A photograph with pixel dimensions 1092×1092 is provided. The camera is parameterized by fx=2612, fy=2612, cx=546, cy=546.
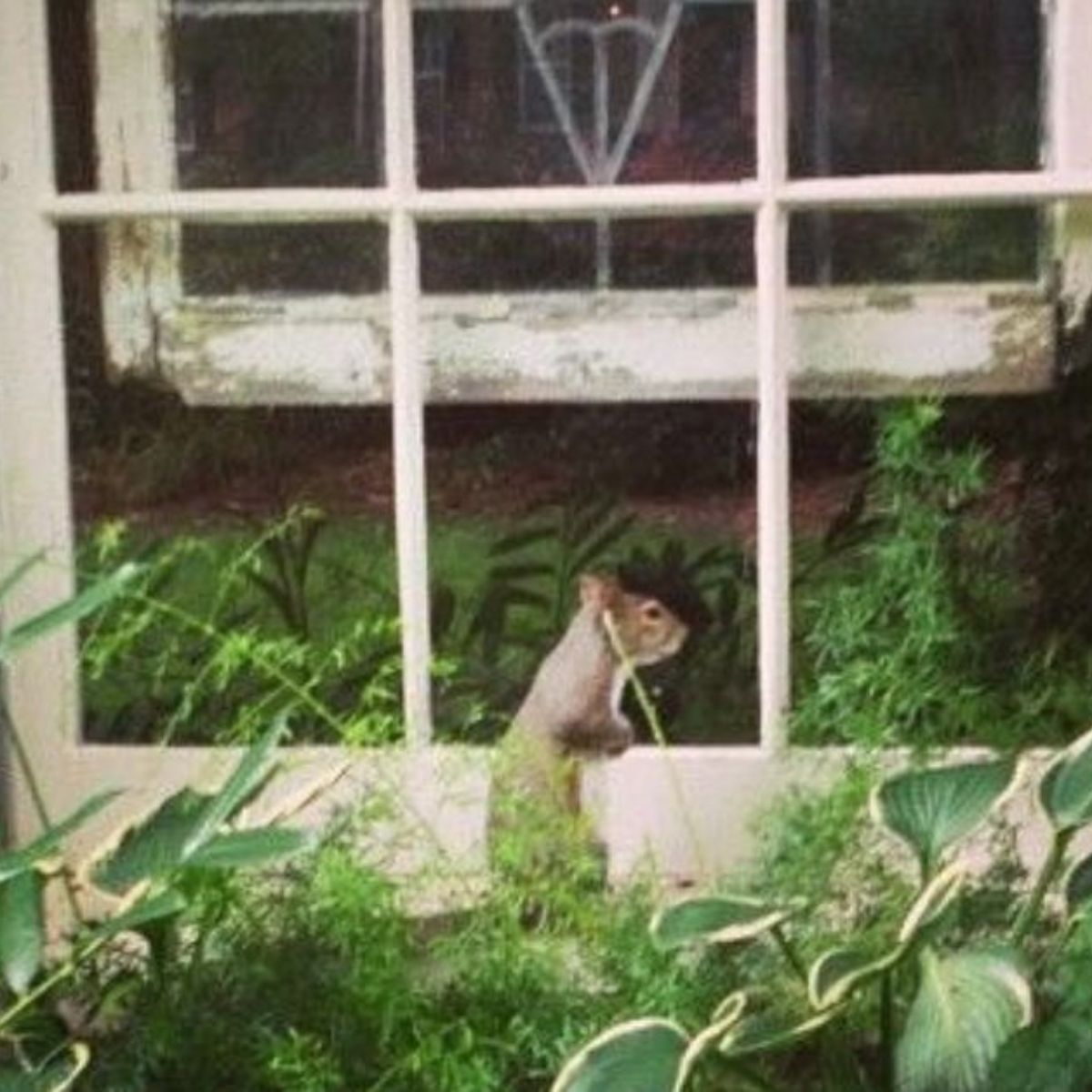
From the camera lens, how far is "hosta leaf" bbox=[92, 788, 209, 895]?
1.29 m

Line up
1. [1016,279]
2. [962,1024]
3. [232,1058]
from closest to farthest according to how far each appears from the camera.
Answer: [962,1024] < [232,1058] < [1016,279]

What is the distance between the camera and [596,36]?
1.50 meters

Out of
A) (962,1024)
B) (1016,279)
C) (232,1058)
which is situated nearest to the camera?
(962,1024)

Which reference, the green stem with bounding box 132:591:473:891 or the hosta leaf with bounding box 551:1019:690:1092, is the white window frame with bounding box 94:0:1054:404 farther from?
the hosta leaf with bounding box 551:1019:690:1092

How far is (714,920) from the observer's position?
128 cm

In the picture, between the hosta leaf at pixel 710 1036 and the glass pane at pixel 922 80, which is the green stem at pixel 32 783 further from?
the glass pane at pixel 922 80

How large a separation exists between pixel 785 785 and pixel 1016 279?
12.6 inches

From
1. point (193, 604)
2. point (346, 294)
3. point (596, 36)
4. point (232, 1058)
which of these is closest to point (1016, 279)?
point (596, 36)

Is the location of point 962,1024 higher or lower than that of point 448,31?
lower

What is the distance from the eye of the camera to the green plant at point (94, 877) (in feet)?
4.11

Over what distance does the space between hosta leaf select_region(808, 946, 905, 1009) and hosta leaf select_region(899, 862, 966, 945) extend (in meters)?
0.01

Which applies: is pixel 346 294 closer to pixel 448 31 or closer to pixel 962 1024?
pixel 448 31

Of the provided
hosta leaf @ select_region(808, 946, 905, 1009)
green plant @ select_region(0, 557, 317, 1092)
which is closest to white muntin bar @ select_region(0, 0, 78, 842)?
green plant @ select_region(0, 557, 317, 1092)

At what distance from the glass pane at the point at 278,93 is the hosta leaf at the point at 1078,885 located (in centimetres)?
57
